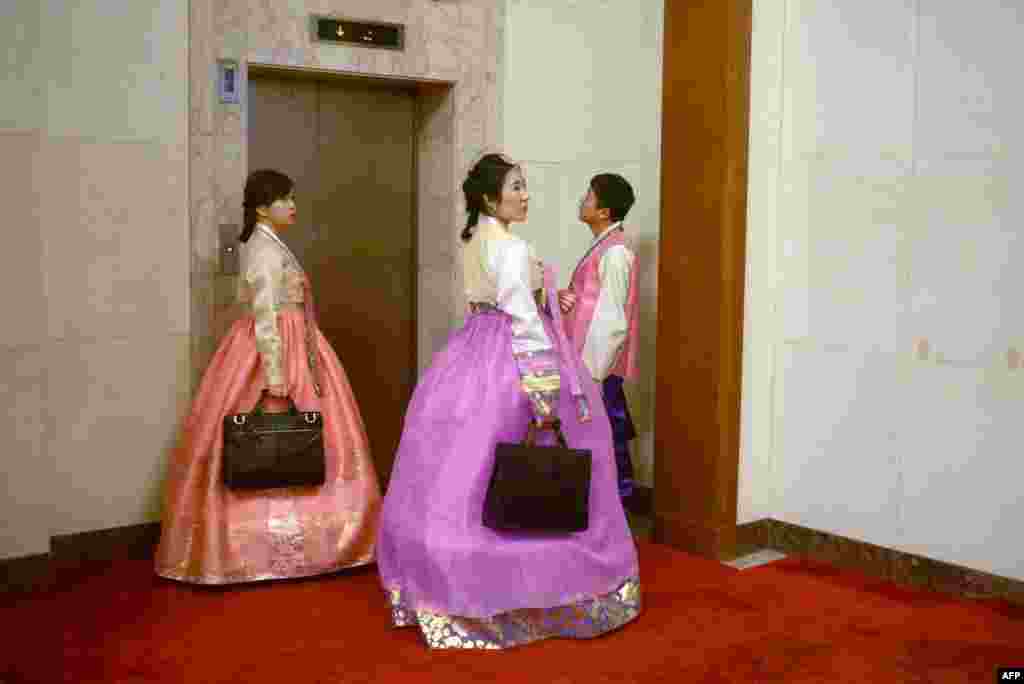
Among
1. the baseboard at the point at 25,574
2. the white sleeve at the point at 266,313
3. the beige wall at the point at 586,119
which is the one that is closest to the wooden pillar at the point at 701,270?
the beige wall at the point at 586,119

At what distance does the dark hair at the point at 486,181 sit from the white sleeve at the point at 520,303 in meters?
0.26

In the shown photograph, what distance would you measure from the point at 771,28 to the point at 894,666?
8.98 ft

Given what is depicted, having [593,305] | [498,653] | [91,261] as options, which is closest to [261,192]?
[91,261]

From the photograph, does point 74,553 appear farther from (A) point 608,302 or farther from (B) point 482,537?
(A) point 608,302

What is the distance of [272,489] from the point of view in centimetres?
419

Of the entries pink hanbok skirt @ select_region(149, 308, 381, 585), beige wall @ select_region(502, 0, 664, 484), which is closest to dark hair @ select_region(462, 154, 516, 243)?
pink hanbok skirt @ select_region(149, 308, 381, 585)

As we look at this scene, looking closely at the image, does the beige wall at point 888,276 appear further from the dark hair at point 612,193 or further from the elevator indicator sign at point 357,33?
the elevator indicator sign at point 357,33

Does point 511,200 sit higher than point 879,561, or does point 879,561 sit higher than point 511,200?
point 511,200

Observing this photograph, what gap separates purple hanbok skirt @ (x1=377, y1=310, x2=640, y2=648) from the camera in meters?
3.48

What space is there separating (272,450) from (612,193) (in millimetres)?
1984

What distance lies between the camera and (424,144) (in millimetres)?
5398

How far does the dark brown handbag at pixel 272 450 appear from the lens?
404 centimetres

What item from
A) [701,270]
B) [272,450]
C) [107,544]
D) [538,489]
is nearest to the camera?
[538,489]

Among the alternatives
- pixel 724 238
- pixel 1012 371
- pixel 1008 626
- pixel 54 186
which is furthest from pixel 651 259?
pixel 54 186
